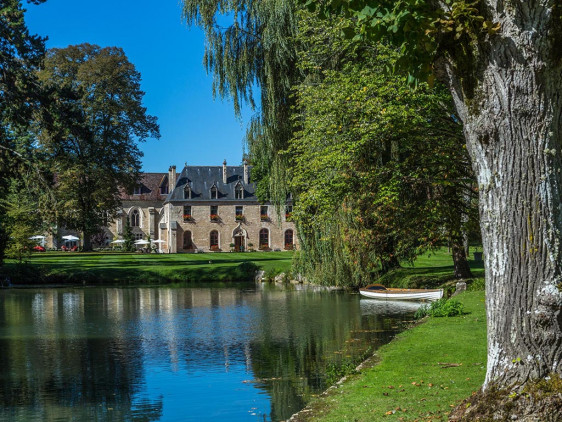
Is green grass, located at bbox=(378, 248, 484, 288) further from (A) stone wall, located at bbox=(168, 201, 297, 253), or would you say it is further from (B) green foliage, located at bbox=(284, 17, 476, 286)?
(A) stone wall, located at bbox=(168, 201, 297, 253)

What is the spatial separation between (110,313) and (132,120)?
2488 cm

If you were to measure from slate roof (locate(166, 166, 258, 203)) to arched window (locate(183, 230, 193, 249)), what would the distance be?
3.43 m

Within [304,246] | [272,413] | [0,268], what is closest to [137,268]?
[0,268]

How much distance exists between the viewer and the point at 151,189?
79562 mm

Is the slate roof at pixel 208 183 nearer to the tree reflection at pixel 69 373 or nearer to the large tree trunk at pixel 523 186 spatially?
the tree reflection at pixel 69 373

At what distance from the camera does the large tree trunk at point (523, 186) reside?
5.65 m

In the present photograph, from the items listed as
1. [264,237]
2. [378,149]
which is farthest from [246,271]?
[264,237]

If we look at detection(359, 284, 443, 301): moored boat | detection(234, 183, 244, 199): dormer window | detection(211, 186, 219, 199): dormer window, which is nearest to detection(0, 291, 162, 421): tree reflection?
detection(359, 284, 443, 301): moored boat

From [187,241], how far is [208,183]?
632 cm

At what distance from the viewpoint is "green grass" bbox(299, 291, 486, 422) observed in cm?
702

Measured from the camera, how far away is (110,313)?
22.0 meters

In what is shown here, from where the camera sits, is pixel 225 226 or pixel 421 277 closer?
pixel 421 277

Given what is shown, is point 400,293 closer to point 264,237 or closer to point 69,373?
point 69,373

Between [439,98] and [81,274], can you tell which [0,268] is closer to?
[81,274]
